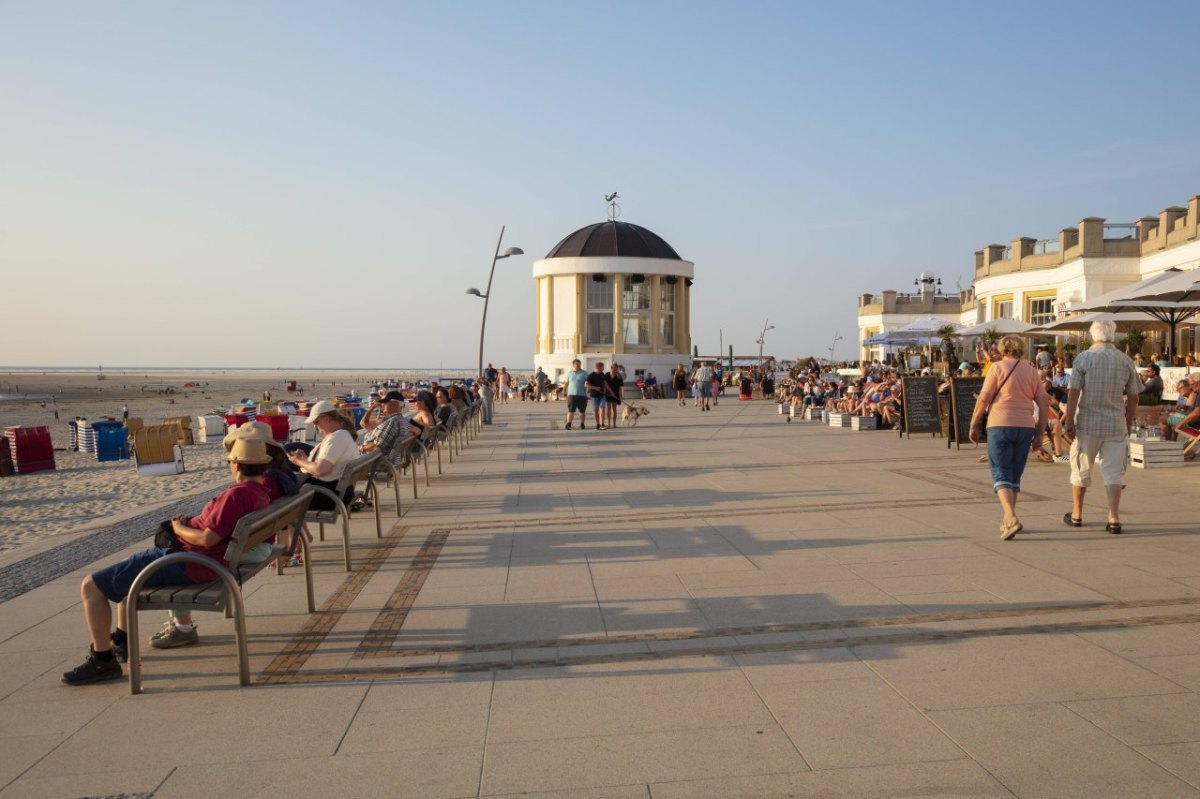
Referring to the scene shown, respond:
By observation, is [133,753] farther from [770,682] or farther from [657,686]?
[770,682]

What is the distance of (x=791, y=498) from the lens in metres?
9.23

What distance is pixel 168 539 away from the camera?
4.55 m

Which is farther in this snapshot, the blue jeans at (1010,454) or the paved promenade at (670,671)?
the blue jeans at (1010,454)

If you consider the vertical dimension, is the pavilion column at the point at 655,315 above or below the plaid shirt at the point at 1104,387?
above

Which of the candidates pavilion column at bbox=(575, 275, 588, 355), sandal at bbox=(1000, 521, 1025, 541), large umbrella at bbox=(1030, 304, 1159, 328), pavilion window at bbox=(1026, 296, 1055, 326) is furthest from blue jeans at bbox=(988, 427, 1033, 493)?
pavilion column at bbox=(575, 275, 588, 355)

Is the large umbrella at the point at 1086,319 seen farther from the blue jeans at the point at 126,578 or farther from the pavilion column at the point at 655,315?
the pavilion column at the point at 655,315

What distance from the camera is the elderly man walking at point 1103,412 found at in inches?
273

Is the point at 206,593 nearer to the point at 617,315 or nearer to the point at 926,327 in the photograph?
the point at 926,327

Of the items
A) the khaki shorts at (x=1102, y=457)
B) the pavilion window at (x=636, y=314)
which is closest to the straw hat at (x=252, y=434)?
the khaki shorts at (x=1102, y=457)

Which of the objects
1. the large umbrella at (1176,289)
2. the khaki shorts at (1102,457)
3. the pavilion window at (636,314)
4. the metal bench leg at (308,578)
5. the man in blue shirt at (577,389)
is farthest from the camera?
the pavilion window at (636,314)

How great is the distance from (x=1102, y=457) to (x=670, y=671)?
474 cm

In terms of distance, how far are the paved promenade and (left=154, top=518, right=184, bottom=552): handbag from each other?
0.58 metres

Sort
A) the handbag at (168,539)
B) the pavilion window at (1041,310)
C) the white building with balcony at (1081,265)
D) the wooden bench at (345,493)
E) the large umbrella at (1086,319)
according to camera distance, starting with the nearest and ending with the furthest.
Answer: the handbag at (168,539)
the wooden bench at (345,493)
the large umbrella at (1086,319)
the white building with balcony at (1081,265)
the pavilion window at (1041,310)

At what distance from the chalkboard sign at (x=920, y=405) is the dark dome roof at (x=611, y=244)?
89.0 ft
